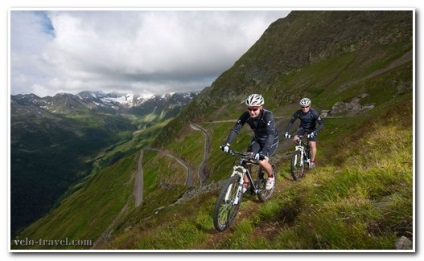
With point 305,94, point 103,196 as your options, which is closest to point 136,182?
point 103,196

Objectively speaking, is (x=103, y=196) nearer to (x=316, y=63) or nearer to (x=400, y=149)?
(x=316, y=63)

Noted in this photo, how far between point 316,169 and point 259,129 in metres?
6.74

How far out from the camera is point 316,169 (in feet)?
54.6

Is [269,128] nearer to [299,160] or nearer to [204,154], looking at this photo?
[299,160]

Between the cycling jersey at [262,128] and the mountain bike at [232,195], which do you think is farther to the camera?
the cycling jersey at [262,128]

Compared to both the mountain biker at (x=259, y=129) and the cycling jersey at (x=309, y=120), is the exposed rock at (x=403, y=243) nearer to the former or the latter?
the mountain biker at (x=259, y=129)

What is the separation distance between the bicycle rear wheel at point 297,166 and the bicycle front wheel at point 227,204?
20.0 feet

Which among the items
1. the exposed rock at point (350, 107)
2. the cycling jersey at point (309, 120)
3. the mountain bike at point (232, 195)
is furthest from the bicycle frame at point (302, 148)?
the exposed rock at point (350, 107)

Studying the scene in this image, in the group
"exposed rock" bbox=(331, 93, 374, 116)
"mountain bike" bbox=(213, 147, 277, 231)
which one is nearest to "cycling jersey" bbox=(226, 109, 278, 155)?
"mountain bike" bbox=(213, 147, 277, 231)

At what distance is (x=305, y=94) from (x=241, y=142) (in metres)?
31.3

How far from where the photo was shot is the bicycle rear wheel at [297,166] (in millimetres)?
15883

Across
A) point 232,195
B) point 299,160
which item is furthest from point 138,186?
point 232,195

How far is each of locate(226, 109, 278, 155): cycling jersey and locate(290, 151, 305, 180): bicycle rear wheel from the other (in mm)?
4834

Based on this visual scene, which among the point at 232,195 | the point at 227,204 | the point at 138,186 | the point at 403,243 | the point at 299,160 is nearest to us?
the point at 403,243
